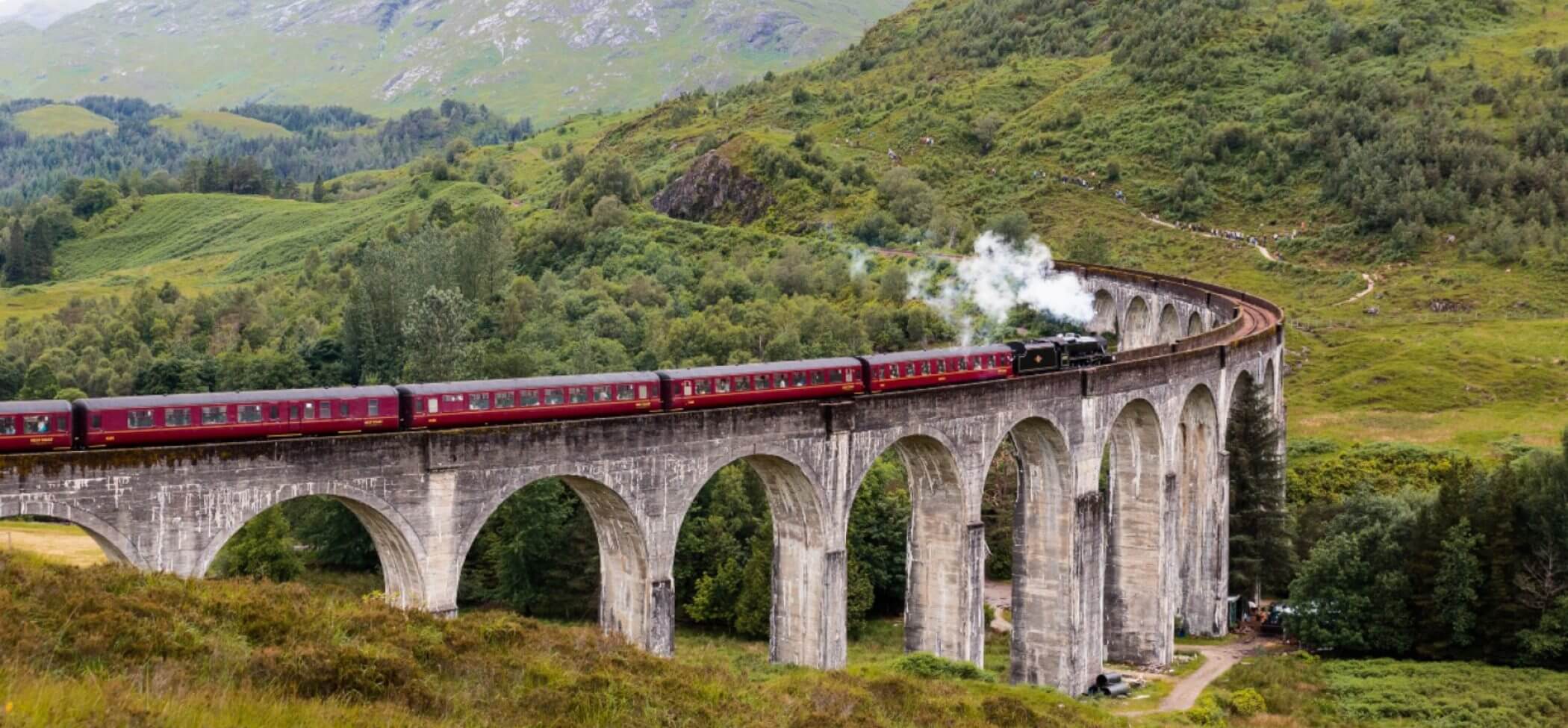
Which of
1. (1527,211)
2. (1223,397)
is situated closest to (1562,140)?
(1527,211)

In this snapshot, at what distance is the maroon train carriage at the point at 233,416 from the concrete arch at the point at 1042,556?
84.2 feet

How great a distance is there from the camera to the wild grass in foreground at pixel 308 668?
63.6ft

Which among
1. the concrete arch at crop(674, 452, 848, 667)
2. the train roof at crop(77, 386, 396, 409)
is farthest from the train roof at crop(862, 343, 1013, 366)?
the train roof at crop(77, 386, 396, 409)

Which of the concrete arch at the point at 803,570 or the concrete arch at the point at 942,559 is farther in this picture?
the concrete arch at the point at 942,559

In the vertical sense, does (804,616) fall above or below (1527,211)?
below

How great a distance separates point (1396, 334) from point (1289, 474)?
31334 millimetres

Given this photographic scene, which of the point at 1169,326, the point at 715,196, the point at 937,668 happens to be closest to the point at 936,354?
the point at 937,668

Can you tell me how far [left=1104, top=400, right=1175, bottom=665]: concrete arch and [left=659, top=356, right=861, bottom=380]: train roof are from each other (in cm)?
1740

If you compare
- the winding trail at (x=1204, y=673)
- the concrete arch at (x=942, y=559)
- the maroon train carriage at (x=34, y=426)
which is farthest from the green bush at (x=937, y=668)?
the maroon train carriage at (x=34, y=426)

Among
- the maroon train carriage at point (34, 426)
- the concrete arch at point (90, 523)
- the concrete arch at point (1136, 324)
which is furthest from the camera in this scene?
the concrete arch at point (1136, 324)

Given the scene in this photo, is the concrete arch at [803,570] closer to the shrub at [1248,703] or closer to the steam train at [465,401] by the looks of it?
the steam train at [465,401]

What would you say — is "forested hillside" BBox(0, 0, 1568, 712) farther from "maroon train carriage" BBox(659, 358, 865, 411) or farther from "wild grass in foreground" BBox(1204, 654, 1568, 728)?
"maroon train carriage" BBox(659, 358, 865, 411)

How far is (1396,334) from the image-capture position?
10469 centimetres

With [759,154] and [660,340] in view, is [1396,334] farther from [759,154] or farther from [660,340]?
[759,154]
